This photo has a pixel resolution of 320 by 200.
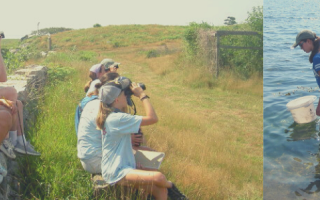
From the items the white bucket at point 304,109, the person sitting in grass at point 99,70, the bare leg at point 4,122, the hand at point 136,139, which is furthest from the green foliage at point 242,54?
the bare leg at point 4,122

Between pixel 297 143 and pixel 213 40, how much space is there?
9.07m

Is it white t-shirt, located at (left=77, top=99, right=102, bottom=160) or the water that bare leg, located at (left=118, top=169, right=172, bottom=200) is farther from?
the water

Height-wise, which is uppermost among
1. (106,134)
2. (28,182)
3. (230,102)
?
(106,134)

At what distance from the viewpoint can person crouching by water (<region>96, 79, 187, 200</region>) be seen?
12.4 ft

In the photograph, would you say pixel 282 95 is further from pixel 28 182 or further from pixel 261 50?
pixel 28 182

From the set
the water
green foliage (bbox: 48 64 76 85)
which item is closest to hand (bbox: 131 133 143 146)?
the water

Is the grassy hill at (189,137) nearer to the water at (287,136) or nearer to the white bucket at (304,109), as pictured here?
the water at (287,136)

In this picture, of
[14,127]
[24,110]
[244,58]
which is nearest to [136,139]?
[14,127]

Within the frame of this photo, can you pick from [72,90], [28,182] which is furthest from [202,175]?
[72,90]

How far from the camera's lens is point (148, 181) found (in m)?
3.75

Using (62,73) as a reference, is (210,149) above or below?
below

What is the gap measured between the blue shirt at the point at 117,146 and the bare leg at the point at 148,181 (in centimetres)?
7

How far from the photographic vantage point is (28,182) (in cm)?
430

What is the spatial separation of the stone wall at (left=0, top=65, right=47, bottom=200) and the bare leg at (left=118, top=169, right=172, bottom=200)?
112 centimetres
